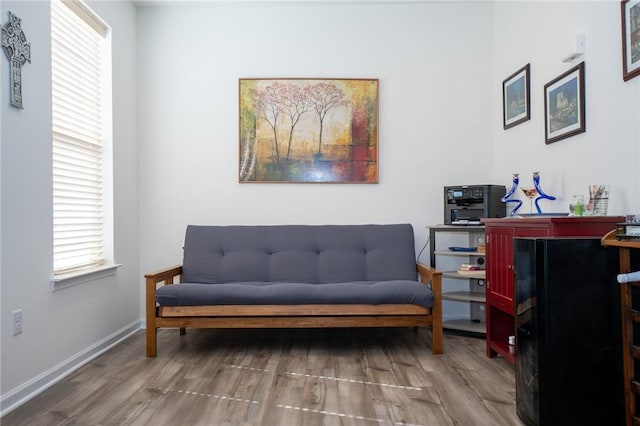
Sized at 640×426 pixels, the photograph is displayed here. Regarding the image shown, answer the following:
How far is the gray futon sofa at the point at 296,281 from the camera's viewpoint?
9.37ft

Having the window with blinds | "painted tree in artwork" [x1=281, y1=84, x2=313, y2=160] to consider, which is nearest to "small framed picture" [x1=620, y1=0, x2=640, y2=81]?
"painted tree in artwork" [x1=281, y1=84, x2=313, y2=160]

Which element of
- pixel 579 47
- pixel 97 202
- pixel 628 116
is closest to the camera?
pixel 628 116

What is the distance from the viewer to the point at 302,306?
288 cm

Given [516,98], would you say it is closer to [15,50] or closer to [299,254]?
[299,254]

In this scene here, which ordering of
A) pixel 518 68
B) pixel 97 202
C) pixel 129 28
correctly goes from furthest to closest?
pixel 129 28, pixel 518 68, pixel 97 202

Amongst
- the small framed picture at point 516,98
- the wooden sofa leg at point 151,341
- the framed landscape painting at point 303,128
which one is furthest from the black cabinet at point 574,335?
the wooden sofa leg at point 151,341

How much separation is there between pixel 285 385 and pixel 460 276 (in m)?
1.67

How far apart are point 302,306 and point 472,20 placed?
9.66 ft

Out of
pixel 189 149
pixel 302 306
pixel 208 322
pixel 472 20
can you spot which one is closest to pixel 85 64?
pixel 189 149

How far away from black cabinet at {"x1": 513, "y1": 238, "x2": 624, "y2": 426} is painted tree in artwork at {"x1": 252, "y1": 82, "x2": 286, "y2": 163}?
250 centimetres

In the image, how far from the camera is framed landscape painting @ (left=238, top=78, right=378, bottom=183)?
12.3 ft

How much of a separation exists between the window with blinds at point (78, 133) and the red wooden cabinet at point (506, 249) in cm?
278

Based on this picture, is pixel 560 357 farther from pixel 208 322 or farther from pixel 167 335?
pixel 167 335

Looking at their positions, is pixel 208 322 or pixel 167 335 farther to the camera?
pixel 167 335
